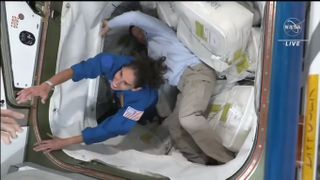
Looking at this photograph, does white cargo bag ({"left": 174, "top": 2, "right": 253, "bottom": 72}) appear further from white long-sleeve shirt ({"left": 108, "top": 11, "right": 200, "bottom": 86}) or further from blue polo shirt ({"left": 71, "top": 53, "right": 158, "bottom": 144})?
blue polo shirt ({"left": 71, "top": 53, "right": 158, "bottom": 144})

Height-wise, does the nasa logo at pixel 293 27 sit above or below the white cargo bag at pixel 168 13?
below

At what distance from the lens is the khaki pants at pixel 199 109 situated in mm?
1356

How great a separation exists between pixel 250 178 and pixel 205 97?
15.2 inches

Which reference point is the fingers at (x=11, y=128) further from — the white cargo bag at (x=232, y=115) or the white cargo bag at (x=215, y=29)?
the white cargo bag at (x=232, y=115)

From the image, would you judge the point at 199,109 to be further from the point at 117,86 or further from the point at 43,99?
the point at 43,99

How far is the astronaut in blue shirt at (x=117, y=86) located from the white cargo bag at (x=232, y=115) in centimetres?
26

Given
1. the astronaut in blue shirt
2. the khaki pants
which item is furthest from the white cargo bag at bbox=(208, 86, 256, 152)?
the astronaut in blue shirt

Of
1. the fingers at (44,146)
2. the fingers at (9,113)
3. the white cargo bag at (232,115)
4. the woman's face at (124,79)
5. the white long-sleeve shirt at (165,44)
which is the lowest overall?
the fingers at (44,146)

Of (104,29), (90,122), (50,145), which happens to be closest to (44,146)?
(50,145)

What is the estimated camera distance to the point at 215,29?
115 centimetres

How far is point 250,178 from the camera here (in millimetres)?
1102

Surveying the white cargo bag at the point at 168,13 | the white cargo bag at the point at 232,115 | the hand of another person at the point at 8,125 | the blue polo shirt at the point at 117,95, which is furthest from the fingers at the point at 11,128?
the white cargo bag at the point at 232,115

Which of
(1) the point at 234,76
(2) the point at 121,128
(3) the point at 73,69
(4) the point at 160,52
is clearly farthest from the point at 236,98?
(3) the point at 73,69

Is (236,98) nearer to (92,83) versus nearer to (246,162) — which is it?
(246,162)
